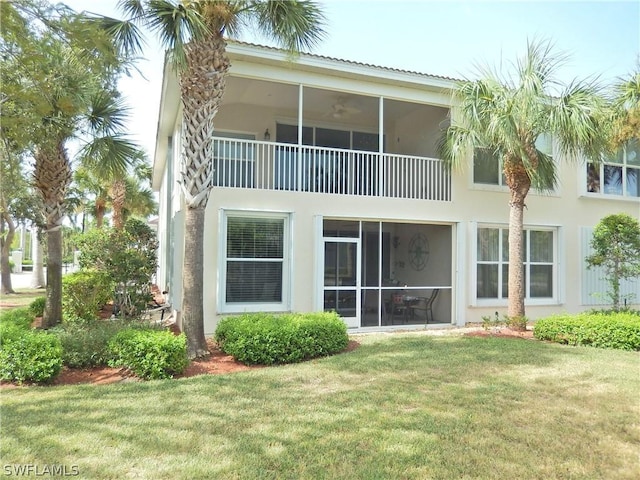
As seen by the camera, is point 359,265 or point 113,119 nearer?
point 113,119

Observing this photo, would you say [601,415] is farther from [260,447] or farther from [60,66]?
[60,66]

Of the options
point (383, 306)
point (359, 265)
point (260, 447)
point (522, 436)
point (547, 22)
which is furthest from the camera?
point (383, 306)

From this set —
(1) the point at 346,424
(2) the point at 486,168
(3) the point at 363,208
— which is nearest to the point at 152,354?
(1) the point at 346,424

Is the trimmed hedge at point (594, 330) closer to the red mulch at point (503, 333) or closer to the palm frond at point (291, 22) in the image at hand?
the red mulch at point (503, 333)

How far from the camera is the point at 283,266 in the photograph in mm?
10562

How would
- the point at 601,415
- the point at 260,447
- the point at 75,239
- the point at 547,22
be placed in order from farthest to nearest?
the point at 75,239 → the point at 547,22 → the point at 601,415 → the point at 260,447

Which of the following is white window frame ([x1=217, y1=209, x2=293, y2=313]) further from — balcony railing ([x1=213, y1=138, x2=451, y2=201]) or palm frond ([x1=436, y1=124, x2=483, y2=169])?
palm frond ([x1=436, y1=124, x2=483, y2=169])

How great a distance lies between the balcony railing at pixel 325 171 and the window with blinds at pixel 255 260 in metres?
0.90

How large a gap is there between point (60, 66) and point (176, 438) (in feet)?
19.6

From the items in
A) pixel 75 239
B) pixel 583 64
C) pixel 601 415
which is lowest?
pixel 601 415

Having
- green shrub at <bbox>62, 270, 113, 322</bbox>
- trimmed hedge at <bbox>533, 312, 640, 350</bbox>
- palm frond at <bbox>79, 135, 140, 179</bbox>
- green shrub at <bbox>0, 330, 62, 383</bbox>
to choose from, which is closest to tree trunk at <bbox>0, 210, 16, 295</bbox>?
green shrub at <bbox>62, 270, 113, 322</bbox>

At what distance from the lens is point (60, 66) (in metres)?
7.09

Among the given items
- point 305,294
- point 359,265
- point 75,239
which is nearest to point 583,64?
point 359,265

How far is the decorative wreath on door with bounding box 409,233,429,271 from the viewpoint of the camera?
13609 millimetres
